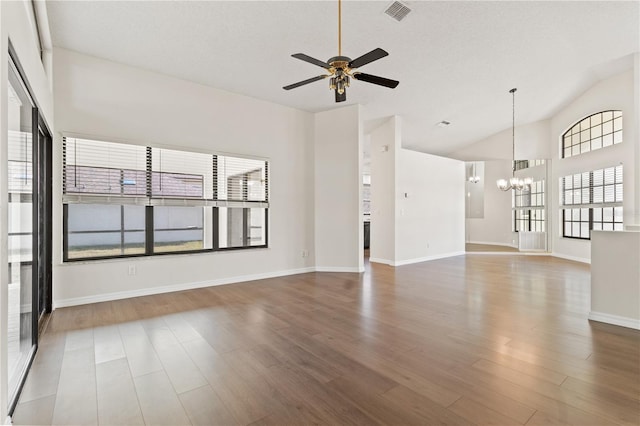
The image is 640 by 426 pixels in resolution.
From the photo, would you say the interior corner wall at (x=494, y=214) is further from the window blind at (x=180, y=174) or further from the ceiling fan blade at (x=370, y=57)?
the window blind at (x=180, y=174)

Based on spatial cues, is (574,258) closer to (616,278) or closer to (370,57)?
(616,278)

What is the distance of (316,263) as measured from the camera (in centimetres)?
632

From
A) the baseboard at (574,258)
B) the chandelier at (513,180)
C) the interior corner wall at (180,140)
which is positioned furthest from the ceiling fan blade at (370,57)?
the baseboard at (574,258)

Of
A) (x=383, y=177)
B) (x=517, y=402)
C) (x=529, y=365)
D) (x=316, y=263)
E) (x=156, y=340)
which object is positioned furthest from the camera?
(x=383, y=177)

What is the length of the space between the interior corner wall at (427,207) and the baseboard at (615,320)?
3.80 m

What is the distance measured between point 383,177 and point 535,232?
5.35m

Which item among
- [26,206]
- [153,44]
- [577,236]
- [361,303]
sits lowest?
[361,303]

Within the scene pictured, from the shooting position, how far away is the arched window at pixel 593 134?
20.9 feet

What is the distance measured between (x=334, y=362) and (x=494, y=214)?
10240mm

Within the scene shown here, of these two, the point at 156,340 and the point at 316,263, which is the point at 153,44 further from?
the point at 316,263

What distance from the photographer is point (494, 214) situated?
10570mm

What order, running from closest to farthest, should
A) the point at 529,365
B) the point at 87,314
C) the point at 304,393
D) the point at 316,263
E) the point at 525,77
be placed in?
the point at 304,393 < the point at 529,365 < the point at 87,314 < the point at 525,77 < the point at 316,263

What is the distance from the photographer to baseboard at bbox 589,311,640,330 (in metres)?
3.13

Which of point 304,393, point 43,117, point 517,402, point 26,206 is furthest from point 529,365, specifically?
point 43,117
